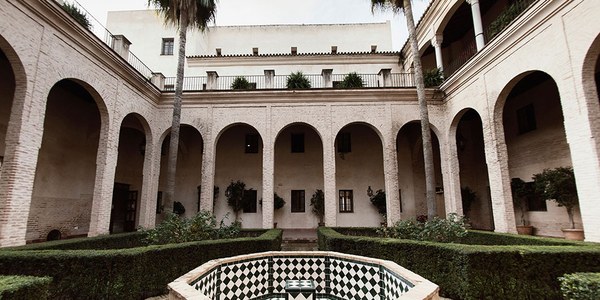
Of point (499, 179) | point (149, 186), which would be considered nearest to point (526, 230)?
point (499, 179)

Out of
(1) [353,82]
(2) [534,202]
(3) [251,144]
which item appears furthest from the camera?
(3) [251,144]

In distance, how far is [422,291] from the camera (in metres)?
3.11

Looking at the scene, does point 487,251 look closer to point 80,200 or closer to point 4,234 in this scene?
point 4,234

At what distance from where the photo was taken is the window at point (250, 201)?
1659cm

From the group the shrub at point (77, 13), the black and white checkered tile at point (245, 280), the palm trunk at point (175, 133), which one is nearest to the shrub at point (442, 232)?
the black and white checkered tile at point (245, 280)

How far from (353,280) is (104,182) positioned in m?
9.68

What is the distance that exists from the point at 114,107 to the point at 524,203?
17.6m

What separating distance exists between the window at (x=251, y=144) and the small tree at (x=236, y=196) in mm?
2167

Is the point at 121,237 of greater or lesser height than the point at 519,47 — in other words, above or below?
below

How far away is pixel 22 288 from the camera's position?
11.2 feet

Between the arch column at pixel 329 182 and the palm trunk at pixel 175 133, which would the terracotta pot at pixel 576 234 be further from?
the palm trunk at pixel 175 133

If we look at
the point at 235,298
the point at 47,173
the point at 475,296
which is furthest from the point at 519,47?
the point at 47,173

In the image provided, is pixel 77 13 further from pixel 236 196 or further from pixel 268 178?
pixel 236 196

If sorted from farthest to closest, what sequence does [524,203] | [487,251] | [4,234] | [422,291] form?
[524,203], [4,234], [487,251], [422,291]
